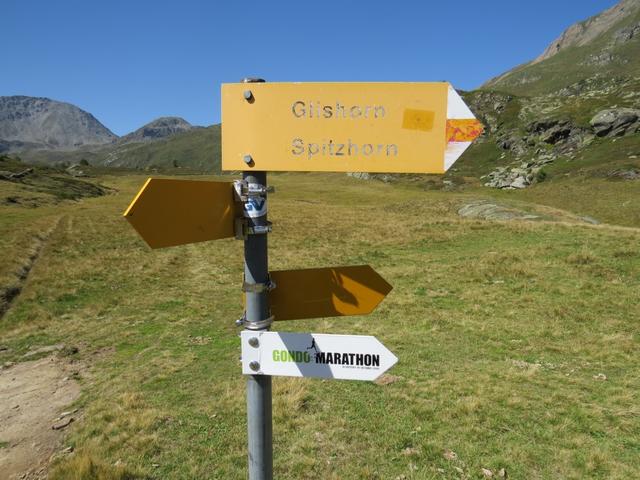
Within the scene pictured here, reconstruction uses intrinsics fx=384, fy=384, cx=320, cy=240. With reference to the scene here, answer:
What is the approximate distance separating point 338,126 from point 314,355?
1.53 m

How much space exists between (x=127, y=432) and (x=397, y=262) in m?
15.2

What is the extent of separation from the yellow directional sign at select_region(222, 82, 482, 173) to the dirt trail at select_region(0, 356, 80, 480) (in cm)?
573

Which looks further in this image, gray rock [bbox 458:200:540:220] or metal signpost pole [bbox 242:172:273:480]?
gray rock [bbox 458:200:540:220]

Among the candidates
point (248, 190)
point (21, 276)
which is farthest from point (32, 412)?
point (21, 276)

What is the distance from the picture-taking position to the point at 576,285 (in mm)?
13102

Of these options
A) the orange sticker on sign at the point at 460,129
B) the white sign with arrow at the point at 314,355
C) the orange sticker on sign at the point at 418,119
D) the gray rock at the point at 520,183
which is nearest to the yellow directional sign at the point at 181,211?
the white sign with arrow at the point at 314,355

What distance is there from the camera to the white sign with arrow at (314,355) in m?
2.57

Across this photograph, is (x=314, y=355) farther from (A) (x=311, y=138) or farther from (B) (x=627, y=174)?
(B) (x=627, y=174)

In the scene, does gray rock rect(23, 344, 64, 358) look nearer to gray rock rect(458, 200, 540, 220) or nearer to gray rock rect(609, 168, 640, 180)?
gray rock rect(458, 200, 540, 220)

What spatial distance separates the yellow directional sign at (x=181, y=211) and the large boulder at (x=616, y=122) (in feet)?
379

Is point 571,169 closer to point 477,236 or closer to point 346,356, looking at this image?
point 477,236

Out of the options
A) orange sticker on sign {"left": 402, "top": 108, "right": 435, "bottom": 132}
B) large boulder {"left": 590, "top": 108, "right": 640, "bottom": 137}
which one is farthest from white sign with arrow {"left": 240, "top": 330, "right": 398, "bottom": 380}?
large boulder {"left": 590, "top": 108, "right": 640, "bottom": 137}

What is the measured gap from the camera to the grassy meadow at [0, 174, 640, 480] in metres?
5.33

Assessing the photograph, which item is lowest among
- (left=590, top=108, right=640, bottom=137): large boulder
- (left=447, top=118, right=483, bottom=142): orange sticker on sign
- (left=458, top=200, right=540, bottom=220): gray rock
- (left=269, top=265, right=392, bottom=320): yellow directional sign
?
(left=458, top=200, right=540, bottom=220): gray rock
